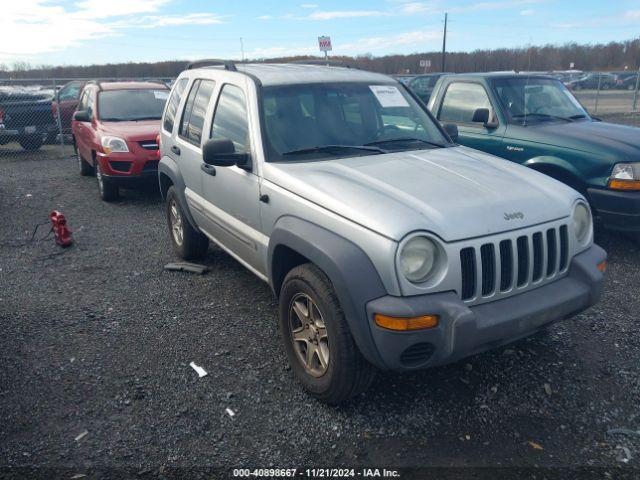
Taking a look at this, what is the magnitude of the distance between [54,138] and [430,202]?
48.6ft

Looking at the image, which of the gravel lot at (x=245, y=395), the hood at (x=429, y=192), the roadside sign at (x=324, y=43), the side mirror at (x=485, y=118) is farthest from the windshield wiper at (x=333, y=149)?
the roadside sign at (x=324, y=43)

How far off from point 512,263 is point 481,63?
1758 inches

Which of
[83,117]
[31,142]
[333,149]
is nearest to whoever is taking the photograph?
[333,149]

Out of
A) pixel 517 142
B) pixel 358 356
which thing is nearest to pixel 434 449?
pixel 358 356

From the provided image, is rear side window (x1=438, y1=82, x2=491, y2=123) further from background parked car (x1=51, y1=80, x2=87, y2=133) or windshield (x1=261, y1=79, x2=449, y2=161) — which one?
background parked car (x1=51, y1=80, x2=87, y2=133)

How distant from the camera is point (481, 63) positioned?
4362 cm

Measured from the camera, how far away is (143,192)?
9.47 metres

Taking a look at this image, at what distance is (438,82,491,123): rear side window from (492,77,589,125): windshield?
199mm

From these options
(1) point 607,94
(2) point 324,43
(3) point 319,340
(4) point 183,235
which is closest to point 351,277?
(3) point 319,340

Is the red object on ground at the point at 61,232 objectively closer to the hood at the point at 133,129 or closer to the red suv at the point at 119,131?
the red suv at the point at 119,131

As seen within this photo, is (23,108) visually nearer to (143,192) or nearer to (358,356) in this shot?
(143,192)

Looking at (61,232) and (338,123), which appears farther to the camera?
(61,232)

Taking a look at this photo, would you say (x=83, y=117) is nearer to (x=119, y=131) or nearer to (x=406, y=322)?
(x=119, y=131)

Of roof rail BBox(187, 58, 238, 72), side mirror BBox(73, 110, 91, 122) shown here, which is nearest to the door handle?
roof rail BBox(187, 58, 238, 72)
